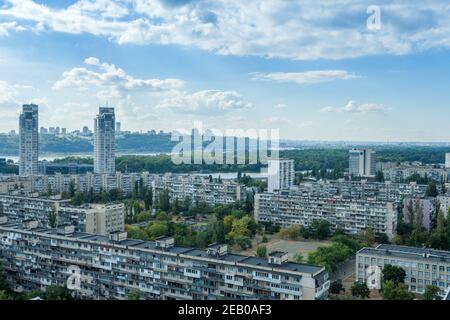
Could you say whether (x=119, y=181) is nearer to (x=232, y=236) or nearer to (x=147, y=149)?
(x=147, y=149)

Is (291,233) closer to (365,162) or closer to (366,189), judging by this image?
(366,189)

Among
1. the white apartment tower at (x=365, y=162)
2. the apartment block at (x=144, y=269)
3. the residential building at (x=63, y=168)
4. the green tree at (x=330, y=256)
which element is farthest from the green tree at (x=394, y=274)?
the residential building at (x=63, y=168)

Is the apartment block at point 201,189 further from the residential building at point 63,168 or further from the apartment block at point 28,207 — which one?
the residential building at point 63,168

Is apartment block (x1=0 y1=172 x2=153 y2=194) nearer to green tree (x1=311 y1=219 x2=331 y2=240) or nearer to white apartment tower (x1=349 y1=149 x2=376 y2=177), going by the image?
green tree (x1=311 y1=219 x2=331 y2=240)

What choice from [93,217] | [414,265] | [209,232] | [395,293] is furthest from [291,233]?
[395,293]

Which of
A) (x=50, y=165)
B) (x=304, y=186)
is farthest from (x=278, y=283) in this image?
(x=50, y=165)

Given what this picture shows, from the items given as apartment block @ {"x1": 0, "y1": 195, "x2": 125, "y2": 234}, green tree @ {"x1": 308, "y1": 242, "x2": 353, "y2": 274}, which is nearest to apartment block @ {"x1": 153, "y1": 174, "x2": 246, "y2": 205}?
apartment block @ {"x1": 0, "y1": 195, "x2": 125, "y2": 234}
